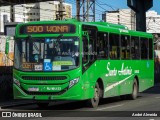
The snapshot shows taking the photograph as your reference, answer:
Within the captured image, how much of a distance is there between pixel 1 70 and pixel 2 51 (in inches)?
189

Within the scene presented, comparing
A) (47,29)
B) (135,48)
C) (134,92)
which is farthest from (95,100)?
(135,48)

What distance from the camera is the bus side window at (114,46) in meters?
19.5

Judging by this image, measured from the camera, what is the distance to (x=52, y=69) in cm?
1675

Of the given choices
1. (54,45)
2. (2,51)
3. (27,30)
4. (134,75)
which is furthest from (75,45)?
(2,51)

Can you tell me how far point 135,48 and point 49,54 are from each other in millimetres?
6562

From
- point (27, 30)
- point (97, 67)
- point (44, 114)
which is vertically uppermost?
point (27, 30)

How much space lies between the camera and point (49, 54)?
1688 centimetres

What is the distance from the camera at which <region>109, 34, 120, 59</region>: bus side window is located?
64.0ft

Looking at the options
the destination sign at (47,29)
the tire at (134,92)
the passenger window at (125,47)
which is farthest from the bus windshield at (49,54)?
the tire at (134,92)

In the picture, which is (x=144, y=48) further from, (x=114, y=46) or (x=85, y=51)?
(x=85, y=51)

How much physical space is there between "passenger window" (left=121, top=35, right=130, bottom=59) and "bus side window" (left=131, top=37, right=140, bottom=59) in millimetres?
524

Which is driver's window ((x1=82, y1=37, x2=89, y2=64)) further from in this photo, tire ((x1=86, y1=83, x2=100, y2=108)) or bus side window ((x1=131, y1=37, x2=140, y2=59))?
bus side window ((x1=131, y1=37, x2=140, y2=59))

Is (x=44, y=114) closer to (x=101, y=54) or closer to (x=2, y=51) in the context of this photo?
(x=101, y=54)

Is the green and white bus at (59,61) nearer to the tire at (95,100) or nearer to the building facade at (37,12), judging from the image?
the tire at (95,100)
